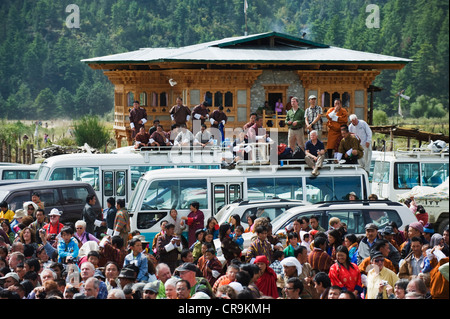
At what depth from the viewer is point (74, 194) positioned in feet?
70.0

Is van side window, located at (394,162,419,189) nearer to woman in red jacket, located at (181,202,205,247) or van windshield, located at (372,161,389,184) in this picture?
van windshield, located at (372,161,389,184)

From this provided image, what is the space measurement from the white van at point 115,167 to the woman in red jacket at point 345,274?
38.8ft

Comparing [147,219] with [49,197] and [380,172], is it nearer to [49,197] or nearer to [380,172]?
[49,197]

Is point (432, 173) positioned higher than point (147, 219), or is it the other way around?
point (432, 173)

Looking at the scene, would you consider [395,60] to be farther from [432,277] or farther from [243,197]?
[432,277]

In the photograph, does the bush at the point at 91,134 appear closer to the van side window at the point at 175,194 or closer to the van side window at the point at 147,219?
the van side window at the point at 175,194

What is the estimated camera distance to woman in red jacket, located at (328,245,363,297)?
1140 cm

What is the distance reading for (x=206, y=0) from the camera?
154m

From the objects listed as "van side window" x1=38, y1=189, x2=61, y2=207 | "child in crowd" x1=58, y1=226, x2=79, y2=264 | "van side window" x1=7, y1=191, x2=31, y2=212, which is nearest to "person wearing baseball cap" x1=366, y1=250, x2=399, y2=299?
"child in crowd" x1=58, y1=226, x2=79, y2=264

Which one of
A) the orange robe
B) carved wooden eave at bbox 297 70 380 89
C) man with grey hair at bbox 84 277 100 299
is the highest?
carved wooden eave at bbox 297 70 380 89

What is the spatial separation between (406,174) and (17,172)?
11.7 metres

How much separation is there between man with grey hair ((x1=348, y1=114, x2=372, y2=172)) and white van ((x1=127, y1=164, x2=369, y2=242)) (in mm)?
643

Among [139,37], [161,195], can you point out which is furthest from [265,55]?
[139,37]
